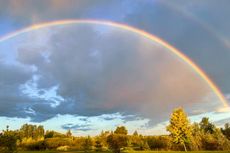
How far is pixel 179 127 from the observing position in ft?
289

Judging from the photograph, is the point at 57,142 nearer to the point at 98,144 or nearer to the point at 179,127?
the point at 98,144

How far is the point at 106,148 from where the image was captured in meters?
102

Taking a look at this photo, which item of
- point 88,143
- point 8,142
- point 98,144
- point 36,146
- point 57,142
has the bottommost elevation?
point 8,142

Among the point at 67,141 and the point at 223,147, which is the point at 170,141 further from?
the point at 67,141

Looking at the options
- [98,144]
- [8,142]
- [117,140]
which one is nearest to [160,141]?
[117,140]

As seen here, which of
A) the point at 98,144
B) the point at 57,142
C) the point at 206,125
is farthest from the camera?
the point at 206,125

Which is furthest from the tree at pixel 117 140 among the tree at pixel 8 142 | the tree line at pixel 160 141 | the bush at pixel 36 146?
the tree at pixel 8 142

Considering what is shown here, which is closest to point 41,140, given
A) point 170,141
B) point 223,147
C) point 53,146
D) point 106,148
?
point 53,146

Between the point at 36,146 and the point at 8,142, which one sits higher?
the point at 36,146

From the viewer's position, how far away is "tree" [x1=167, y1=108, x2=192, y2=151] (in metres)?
88.1

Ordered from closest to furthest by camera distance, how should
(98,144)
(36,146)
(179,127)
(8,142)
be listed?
(8,142)
(179,127)
(98,144)
(36,146)

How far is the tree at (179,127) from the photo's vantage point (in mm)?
88125

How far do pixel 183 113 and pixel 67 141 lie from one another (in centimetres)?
4579

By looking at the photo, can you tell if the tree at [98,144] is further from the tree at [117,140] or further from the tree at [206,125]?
the tree at [206,125]
